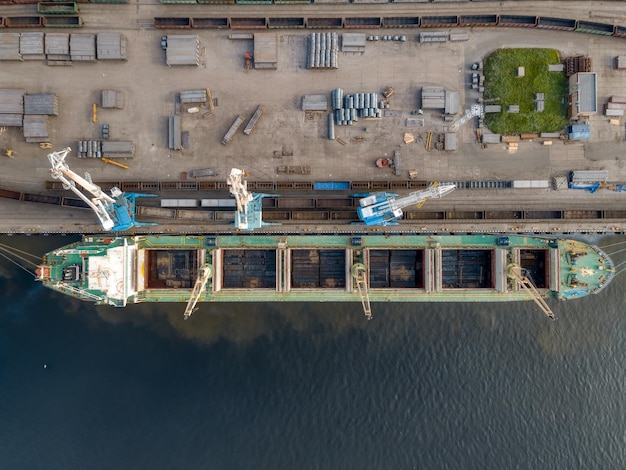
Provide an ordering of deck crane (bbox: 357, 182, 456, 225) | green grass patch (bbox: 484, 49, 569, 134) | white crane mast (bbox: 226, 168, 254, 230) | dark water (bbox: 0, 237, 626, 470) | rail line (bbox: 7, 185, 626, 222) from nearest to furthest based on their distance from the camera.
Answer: white crane mast (bbox: 226, 168, 254, 230)
deck crane (bbox: 357, 182, 456, 225)
green grass patch (bbox: 484, 49, 569, 134)
rail line (bbox: 7, 185, 626, 222)
dark water (bbox: 0, 237, 626, 470)

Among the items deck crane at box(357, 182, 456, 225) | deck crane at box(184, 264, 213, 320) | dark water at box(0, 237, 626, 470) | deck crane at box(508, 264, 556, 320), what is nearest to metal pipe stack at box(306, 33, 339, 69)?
deck crane at box(357, 182, 456, 225)

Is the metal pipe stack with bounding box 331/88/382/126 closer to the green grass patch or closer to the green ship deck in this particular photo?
the green grass patch

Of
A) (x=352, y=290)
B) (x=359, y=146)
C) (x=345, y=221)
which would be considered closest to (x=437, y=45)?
(x=359, y=146)

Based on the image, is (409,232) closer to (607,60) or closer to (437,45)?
(437,45)

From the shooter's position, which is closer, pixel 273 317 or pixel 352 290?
pixel 352 290

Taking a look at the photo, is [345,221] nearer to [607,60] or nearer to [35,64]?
[607,60]

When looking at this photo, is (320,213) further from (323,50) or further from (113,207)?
(113,207)

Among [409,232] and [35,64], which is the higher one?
[35,64]

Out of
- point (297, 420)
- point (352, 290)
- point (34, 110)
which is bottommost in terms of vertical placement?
point (297, 420)
